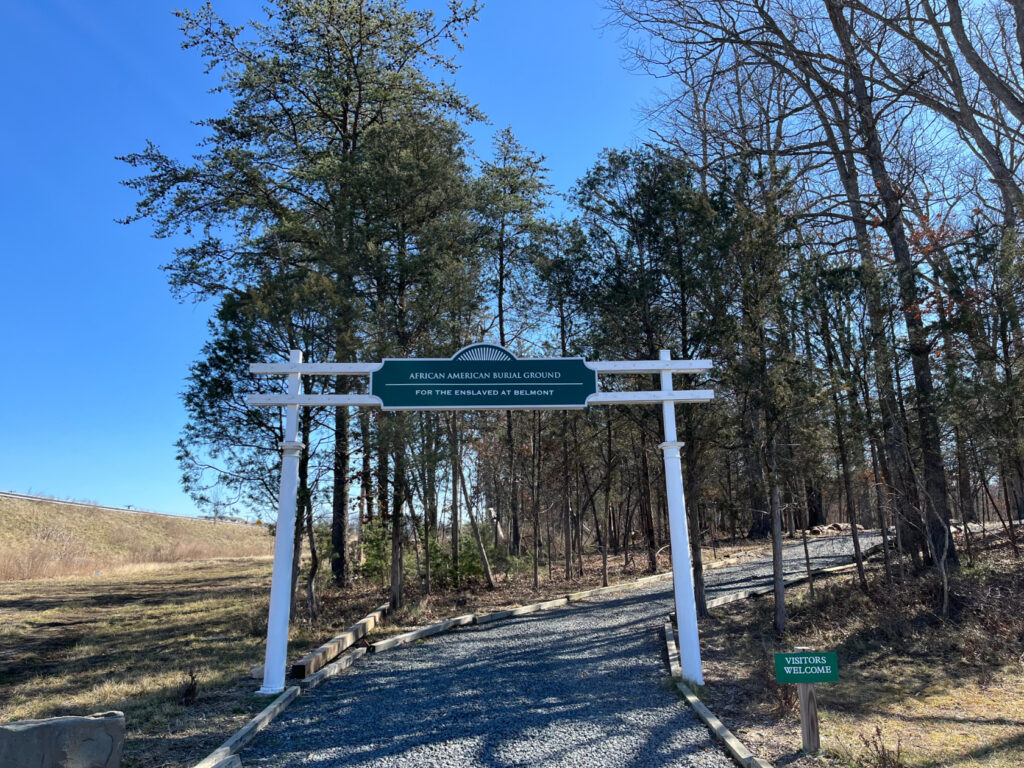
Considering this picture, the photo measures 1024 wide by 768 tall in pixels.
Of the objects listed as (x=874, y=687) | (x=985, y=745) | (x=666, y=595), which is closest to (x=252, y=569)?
(x=666, y=595)

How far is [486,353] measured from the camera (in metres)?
7.55

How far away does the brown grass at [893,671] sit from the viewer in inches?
214

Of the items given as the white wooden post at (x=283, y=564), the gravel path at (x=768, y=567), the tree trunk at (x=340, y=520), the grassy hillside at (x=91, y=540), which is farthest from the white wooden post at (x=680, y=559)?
the grassy hillside at (x=91, y=540)

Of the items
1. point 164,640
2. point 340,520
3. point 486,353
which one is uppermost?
point 486,353

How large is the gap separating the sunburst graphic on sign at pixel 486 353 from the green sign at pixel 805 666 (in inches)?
159

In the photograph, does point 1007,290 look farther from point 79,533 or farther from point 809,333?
point 79,533

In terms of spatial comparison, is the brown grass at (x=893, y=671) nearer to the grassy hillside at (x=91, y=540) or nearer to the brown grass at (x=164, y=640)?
the brown grass at (x=164, y=640)

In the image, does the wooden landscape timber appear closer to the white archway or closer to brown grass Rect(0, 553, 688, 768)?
brown grass Rect(0, 553, 688, 768)

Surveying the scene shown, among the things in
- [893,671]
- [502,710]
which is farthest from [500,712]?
[893,671]

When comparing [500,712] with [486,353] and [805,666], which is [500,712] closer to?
[805,666]

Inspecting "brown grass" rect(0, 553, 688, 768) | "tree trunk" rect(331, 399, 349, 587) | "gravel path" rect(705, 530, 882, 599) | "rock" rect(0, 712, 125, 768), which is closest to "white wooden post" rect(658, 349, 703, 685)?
"brown grass" rect(0, 553, 688, 768)

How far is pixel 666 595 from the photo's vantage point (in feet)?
44.9

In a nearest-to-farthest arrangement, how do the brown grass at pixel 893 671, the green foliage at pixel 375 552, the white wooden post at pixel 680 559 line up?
the brown grass at pixel 893 671
the white wooden post at pixel 680 559
the green foliage at pixel 375 552

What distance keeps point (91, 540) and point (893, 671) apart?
3424 cm
